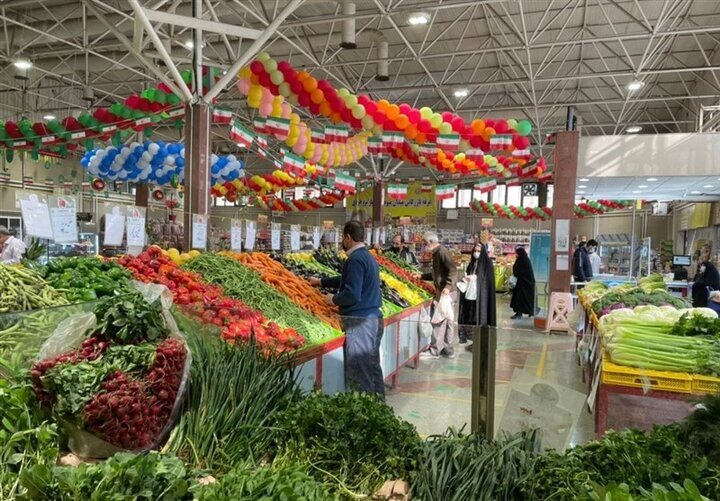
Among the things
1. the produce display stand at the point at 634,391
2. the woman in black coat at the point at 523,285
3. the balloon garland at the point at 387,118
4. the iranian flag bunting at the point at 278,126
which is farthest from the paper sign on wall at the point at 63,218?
the woman in black coat at the point at 523,285

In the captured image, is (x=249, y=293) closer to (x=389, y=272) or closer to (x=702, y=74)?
(x=389, y=272)

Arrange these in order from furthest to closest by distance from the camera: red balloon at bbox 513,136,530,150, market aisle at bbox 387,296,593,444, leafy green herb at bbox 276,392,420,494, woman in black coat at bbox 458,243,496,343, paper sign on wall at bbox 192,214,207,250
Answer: red balloon at bbox 513,136,530,150
woman in black coat at bbox 458,243,496,343
paper sign on wall at bbox 192,214,207,250
market aisle at bbox 387,296,593,444
leafy green herb at bbox 276,392,420,494

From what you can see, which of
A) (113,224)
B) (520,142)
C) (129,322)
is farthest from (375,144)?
(129,322)

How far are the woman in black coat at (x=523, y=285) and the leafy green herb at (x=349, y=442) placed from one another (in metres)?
9.33

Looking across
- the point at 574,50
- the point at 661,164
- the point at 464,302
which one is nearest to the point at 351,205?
the point at 574,50

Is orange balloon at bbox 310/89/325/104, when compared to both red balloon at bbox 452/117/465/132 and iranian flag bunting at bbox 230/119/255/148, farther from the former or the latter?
red balloon at bbox 452/117/465/132

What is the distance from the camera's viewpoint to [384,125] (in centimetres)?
893

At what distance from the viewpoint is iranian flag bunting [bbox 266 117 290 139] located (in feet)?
25.7

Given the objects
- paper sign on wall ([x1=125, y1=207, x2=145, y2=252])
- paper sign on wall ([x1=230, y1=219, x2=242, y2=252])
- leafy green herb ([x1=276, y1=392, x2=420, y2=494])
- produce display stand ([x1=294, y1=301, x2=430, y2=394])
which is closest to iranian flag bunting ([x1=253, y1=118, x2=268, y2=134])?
paper sign on wall ([x1=230, y1=219, x2=242, y2=252])

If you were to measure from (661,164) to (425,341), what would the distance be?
1038 cm

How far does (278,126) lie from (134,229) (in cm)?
357

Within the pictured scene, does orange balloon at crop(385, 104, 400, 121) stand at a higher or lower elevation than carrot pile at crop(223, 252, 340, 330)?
higher

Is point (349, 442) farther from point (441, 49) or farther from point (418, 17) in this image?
point (441, 49)

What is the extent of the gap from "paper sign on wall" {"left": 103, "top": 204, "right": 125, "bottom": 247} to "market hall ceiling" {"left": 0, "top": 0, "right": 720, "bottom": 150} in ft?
19.0
